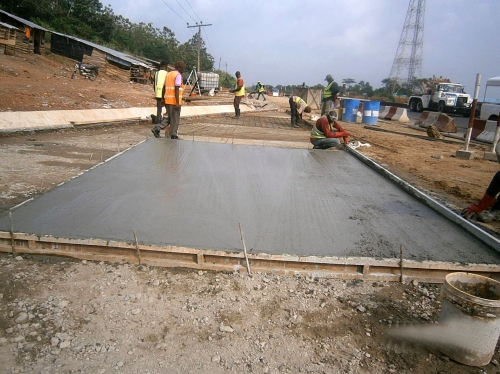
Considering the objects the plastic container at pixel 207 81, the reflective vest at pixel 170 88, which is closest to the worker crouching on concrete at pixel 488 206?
the reflective vest at pixel 170 88

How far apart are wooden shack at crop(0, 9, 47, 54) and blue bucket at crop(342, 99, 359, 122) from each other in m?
15.6

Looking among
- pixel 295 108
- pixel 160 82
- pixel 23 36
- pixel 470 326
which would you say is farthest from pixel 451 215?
pixel 23 36

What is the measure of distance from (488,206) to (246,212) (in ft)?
7.51

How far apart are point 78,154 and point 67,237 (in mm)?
3494

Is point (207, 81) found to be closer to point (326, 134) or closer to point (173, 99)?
point (173, 99)

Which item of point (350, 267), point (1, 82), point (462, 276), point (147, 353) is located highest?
point (1, 82)

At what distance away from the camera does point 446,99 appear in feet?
71.9

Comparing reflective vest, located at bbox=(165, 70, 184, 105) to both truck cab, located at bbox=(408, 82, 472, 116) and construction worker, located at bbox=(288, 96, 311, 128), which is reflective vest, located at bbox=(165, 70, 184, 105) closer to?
construction worker, located at bbox=(288, 96, 311, 128)

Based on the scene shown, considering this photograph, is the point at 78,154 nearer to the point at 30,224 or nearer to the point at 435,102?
the point at 30,224

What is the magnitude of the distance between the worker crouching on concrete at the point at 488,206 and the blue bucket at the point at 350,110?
1114cm

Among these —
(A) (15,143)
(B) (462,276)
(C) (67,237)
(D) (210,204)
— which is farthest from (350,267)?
(A) (15,143)

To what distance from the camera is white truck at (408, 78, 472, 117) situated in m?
21.8

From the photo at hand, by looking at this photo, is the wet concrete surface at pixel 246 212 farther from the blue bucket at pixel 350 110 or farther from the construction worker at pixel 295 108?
the blue bucket at pixel 350 110

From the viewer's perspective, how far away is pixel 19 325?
1.92 meters
